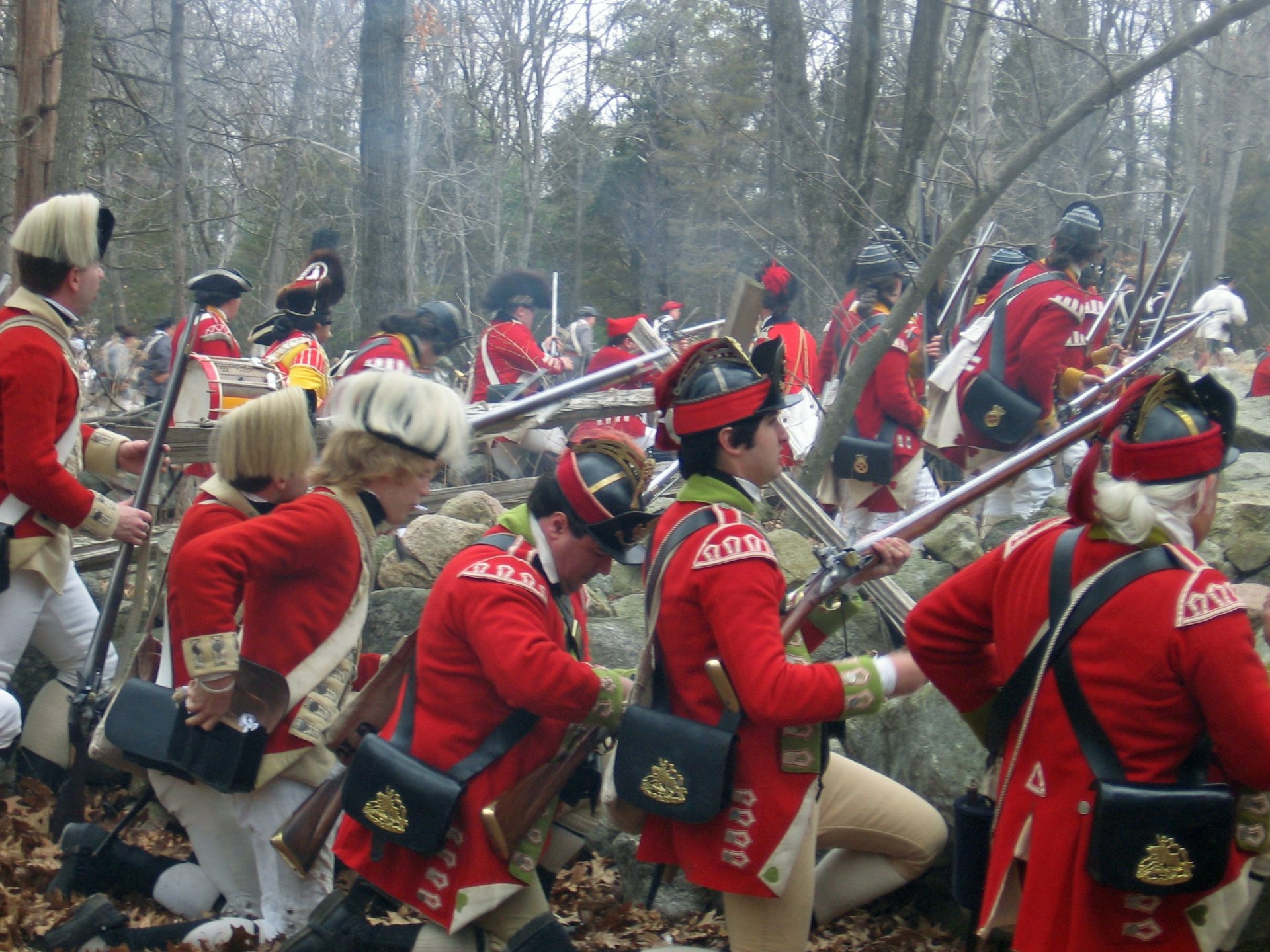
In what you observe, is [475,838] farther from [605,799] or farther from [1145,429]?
[1145,429]

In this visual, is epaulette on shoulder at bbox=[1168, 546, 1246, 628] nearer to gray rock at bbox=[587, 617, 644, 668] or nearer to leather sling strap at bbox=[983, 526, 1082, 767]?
leather sling strap at bbox=[983, 526, 1082, 767]

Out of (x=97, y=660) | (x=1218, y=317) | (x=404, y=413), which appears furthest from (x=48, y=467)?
(x=1218, y=317)

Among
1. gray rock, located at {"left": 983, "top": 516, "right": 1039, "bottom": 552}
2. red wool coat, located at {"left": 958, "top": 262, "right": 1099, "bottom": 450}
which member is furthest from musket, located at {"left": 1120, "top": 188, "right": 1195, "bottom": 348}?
gray rock, located at {"left": 983, "top": 516, "right": 1039, "bottom": 552}

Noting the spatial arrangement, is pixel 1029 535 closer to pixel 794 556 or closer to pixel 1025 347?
pixel 794 556

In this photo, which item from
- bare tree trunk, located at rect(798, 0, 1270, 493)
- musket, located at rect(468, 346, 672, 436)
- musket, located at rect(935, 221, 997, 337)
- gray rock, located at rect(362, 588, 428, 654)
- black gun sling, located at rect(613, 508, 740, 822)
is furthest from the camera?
musket, located at rect(935, 221, 997, 337)

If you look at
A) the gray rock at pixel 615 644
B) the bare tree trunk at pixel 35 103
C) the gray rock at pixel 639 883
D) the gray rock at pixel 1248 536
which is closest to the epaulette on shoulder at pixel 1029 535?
the gray rock at pixel 639 883

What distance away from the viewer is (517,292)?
1109 cm

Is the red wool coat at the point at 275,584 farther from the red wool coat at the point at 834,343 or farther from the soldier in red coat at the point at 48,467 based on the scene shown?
the red wool coat at the point at 834,343

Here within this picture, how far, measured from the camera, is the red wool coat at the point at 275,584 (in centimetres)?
348

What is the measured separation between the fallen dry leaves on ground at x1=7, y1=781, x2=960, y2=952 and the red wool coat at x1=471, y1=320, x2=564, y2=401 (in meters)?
5.71

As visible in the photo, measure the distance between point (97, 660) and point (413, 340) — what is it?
9.89ft

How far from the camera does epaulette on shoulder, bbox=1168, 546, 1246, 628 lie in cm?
244

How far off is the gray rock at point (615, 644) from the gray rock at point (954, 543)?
2112 millimetres

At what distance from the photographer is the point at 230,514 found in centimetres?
383
